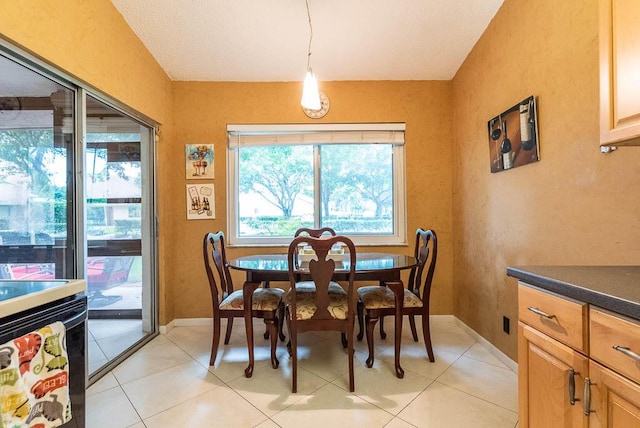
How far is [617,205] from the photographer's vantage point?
4.11ft

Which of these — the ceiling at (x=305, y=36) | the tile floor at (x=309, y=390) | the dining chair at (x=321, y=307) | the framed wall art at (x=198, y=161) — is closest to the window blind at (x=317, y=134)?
the framed wall art at (x=198, y=161)

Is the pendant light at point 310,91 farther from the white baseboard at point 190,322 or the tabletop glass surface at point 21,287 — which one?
the white baseboard at point 190,322

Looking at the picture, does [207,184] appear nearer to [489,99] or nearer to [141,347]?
[141,347]

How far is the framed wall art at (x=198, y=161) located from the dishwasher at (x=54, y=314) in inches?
72.2

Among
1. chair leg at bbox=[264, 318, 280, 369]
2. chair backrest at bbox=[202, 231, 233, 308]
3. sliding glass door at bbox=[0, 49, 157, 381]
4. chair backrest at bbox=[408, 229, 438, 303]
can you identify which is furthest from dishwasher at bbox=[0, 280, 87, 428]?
chair backrest at bbox=[408, 229, 438, 303]

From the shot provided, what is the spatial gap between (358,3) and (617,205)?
6.57 feet

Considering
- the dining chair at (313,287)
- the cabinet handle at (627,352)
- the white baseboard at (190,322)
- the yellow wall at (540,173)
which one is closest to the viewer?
the cabinet handle at (627,352)

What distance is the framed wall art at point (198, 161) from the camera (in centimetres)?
285

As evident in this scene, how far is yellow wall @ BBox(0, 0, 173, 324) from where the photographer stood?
137cm

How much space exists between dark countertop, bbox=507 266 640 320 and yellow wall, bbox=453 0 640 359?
40cm

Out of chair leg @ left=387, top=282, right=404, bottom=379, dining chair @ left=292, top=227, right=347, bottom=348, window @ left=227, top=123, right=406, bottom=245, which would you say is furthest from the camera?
window @ left=227, top=123, right=406, bottom=245

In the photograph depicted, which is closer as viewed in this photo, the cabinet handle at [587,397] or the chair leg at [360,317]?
the cabinet handle at [587,397]

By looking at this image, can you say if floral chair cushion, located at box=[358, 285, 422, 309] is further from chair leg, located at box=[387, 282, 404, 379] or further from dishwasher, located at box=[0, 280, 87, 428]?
dishwasher, located at box=[0, 280, 87, 428]

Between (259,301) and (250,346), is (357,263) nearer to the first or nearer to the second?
(259,301)
